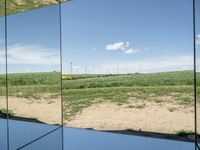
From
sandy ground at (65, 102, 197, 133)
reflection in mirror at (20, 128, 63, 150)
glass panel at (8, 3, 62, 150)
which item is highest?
glass panel at (8, 3, 62, 150)

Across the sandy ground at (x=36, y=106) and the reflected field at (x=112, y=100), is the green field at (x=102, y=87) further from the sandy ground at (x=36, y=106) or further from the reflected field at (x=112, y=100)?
the sandy ground at (x=36, y=106)

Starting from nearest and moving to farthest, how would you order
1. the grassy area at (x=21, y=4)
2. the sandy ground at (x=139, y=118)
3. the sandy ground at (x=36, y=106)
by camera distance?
the grassy area at (x=21, y=4)
the sandy ground at (x=139, y=118)
the sandy ground at (x=36, y=106)

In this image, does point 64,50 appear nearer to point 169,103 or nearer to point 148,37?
point 148,37

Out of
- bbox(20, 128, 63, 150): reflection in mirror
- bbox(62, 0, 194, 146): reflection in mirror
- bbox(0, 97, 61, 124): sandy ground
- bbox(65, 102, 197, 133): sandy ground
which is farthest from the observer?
bbox(0, 97, 61, 124): sandy ground

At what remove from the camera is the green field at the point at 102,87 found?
402 inches

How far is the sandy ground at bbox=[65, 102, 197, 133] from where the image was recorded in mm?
9125

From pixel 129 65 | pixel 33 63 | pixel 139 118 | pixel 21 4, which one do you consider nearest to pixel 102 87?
pixel 129 65

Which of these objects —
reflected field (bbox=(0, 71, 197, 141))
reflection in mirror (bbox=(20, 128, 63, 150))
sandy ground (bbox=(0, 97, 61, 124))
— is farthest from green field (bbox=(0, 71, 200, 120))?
reflection in mirror (bbox=(20, 128, 63, 150))

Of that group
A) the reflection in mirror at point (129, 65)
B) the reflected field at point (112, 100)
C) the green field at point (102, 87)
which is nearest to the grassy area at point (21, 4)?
the reflected field at point (112, 100)

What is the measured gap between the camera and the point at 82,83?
11.6 meters

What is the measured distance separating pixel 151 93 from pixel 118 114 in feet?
5.45

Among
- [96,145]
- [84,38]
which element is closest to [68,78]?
[84,38]

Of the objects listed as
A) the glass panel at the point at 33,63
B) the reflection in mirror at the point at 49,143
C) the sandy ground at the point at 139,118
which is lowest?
the sandy ground at the point at 139,118

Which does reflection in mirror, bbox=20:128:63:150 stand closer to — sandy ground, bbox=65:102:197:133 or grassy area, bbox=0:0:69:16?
grassy area, bbox=0:0:69:16
